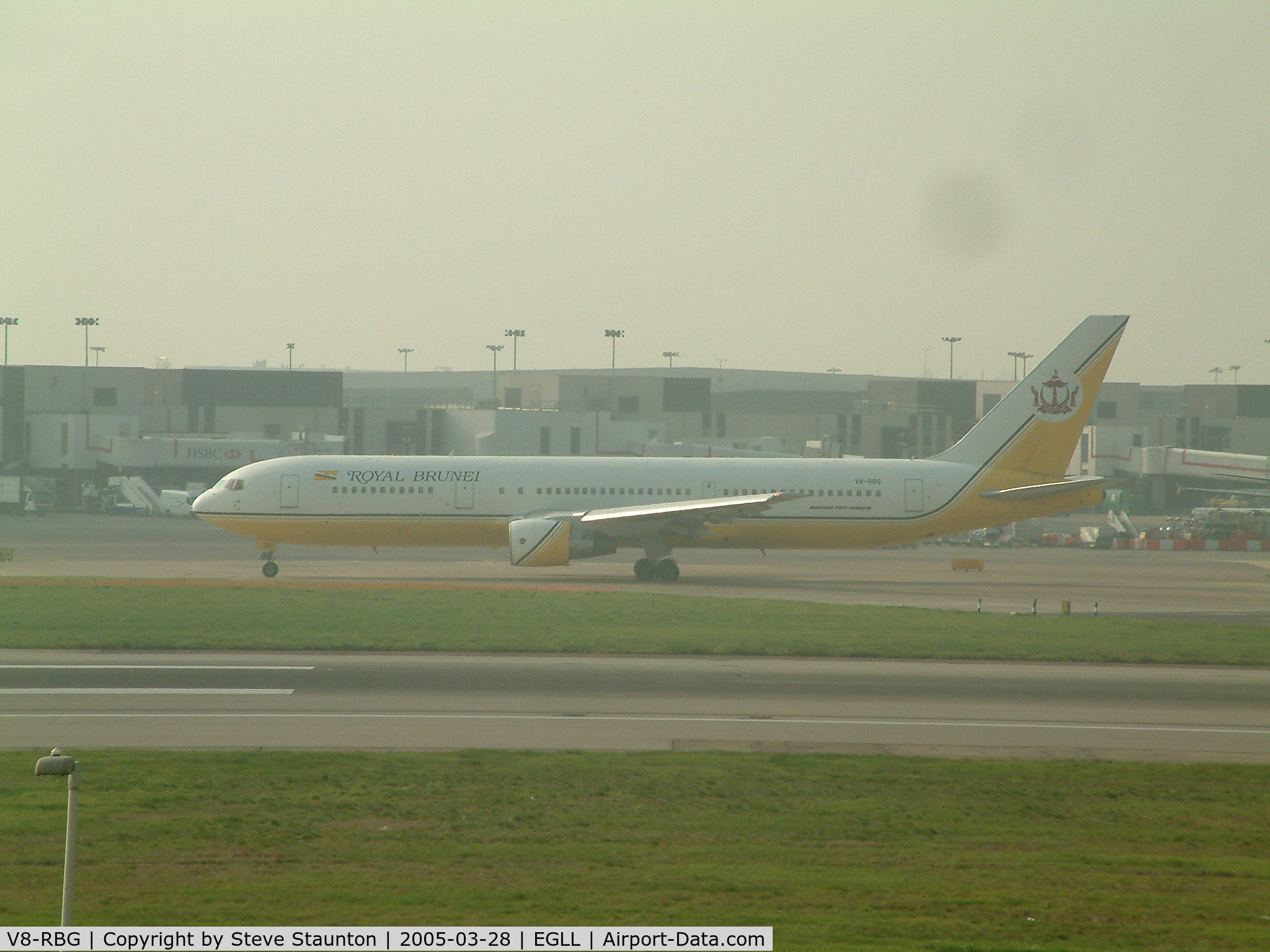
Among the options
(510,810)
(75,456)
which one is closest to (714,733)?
(510,810)

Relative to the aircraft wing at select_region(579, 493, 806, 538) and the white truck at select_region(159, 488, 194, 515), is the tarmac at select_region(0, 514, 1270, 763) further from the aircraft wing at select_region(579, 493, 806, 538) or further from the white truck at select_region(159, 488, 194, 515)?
the white truck at select_region(159, 488, 194, 515)

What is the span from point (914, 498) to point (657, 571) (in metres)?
10.9

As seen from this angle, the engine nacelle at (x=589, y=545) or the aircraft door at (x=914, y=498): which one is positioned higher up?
the aircraft door at (x=914, y=498)

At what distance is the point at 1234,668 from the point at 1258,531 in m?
51.2

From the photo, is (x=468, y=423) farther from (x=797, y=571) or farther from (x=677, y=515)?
(x=677, y=515)

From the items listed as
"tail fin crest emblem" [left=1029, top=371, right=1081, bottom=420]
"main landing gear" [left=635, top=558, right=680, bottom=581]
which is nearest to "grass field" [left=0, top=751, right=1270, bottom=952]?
"main landing gear" [left=635, top=558, right=680, bottom=581]

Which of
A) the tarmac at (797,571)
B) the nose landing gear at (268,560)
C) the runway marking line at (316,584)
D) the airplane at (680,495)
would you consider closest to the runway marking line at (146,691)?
the runway marking line at (316,584)

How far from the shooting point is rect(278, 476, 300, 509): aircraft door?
47.2 meters

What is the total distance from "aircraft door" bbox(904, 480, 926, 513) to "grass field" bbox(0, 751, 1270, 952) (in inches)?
1229

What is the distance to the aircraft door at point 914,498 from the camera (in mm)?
49281

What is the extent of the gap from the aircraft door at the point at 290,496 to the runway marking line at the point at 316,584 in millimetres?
4460

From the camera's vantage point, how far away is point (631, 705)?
22.5 m

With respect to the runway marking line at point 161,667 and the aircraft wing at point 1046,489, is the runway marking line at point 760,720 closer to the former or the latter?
the runway marking line at point 161,667

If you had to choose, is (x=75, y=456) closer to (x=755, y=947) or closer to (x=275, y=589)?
(x=275, y=589)
